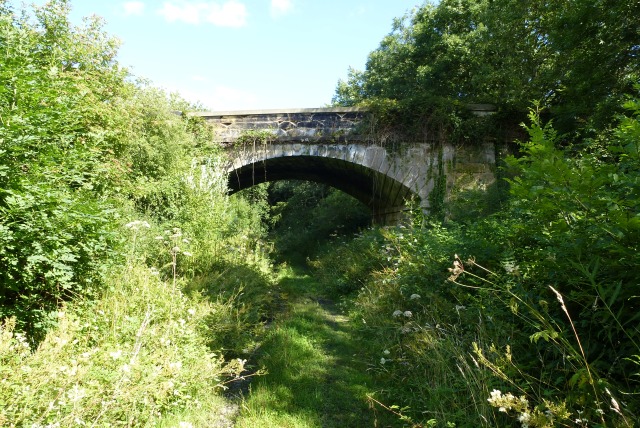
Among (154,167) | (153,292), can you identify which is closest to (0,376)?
(153,292)

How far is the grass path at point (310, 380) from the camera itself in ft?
10.3

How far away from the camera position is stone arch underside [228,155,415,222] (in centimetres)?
987

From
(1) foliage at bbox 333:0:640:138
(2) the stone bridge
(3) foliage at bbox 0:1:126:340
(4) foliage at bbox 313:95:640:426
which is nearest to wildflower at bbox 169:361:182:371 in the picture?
(3) foliage at bbox 0:1:126:340

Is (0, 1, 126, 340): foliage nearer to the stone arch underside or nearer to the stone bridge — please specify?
the stone bridge

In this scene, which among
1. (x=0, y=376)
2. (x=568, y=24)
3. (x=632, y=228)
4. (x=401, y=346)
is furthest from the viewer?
(x=568, y=24)

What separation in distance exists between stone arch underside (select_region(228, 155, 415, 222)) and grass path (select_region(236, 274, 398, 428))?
445 centimetres

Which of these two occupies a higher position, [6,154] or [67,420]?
[6,154]

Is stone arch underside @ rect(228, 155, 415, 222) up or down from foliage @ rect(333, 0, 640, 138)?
down

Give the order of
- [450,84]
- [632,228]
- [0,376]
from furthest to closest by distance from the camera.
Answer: [450,84], [0,376], [632,228]

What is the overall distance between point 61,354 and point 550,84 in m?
10.1

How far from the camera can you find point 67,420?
2.16 m

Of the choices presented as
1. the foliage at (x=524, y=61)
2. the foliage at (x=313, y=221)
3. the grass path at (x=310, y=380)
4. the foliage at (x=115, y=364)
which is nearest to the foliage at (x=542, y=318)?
the grass path at (x=310, y=380)

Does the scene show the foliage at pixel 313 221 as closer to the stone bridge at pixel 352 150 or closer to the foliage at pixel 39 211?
the stone bridge at pixel 352 150

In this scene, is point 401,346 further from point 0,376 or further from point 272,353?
point 0,376
